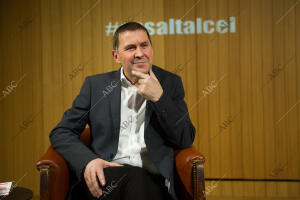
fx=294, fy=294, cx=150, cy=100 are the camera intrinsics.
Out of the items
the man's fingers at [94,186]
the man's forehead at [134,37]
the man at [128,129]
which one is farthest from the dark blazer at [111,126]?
the man's forehead at [134,37]

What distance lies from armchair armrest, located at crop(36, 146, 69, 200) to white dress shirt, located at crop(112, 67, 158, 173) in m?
0.31

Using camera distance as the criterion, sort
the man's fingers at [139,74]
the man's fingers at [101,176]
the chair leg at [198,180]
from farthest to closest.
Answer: the man's fingers at [139,74]
the chair leg at [198,180]
the man's fingers at [101,176]

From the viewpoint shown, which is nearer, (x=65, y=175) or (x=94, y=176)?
(x=94, y=176)

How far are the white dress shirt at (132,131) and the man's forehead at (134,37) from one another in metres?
0.24

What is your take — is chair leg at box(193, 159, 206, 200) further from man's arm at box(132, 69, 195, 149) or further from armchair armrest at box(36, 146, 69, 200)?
armchair armrest at box(36, 146, 69, 200)

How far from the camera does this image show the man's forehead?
5.81ft

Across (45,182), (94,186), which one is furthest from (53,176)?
(94,186)

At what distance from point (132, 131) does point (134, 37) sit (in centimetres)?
57

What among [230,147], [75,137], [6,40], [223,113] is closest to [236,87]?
[223,113]

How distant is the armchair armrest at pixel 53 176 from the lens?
157 cm

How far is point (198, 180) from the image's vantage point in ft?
5.24

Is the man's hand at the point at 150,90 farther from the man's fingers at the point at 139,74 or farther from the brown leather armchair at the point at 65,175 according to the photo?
the brown leather armchair at the point at 65,175

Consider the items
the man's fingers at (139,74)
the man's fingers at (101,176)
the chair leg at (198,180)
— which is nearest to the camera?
the man's fingers at (101,176)

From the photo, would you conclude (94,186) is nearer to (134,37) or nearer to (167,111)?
(167,111)
